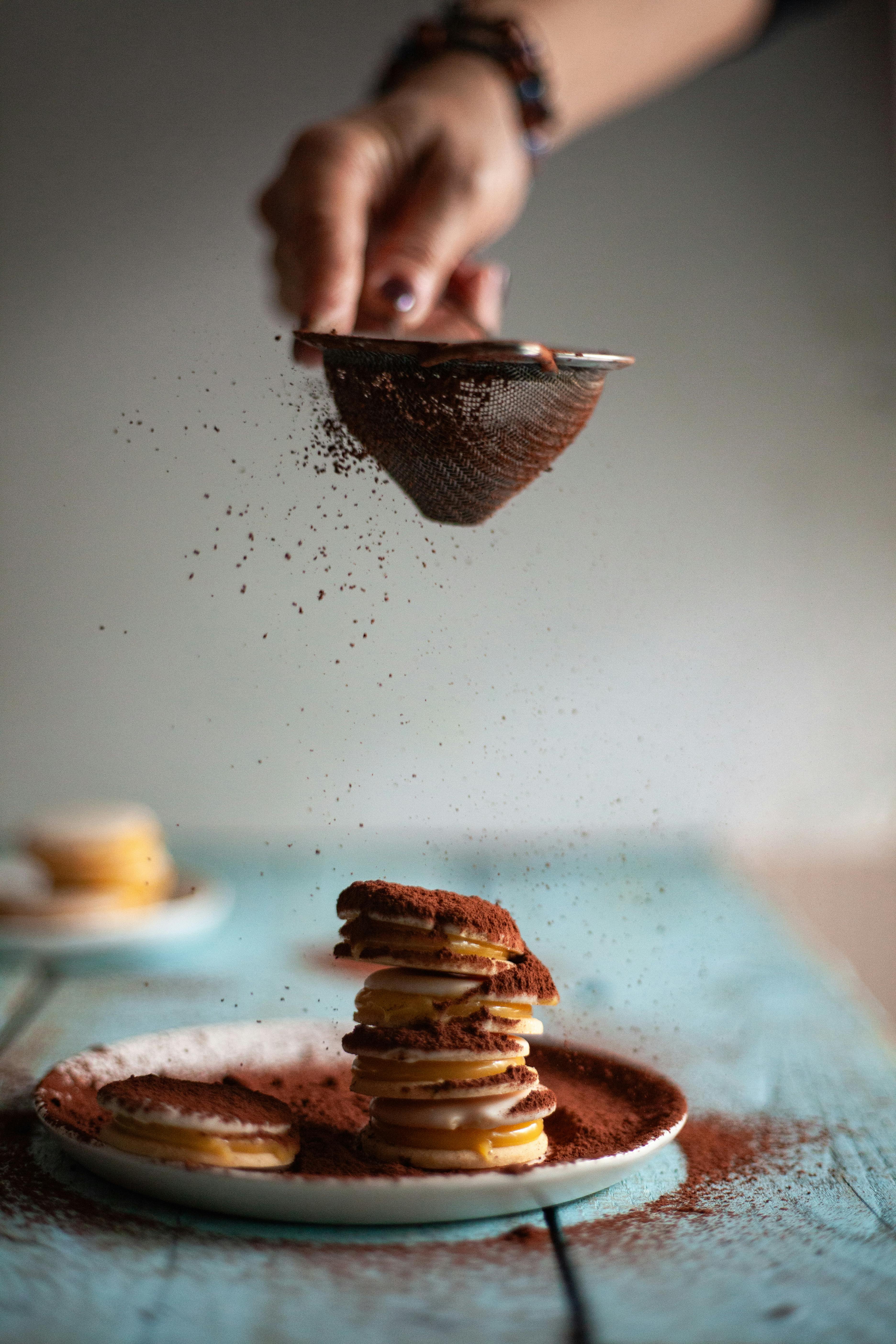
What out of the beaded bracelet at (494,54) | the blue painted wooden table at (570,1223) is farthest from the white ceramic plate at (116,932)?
the beaded bracelet at (494,54)

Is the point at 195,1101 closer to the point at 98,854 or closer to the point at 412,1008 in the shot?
the point at 412,1008

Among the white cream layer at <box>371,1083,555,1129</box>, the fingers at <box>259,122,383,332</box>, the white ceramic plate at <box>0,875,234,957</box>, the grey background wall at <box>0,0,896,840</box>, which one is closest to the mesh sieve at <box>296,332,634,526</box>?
the fingers at <box>259,122,383,332</box>

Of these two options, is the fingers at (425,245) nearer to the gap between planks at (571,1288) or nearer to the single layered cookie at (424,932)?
the single layered cookie at (424,932)

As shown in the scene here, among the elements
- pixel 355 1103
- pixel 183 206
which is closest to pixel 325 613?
pixel 183 206

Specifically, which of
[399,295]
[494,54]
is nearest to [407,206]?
[399,295]

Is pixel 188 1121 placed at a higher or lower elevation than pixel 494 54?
lower

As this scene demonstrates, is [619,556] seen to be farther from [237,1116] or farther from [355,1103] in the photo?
[237,1116]

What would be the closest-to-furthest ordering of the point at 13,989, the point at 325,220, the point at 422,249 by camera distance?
the point at 325,220
the point at 422,249
the point at 13,989

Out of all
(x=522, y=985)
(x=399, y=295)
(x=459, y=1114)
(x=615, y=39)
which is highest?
(x=615, y=39)
